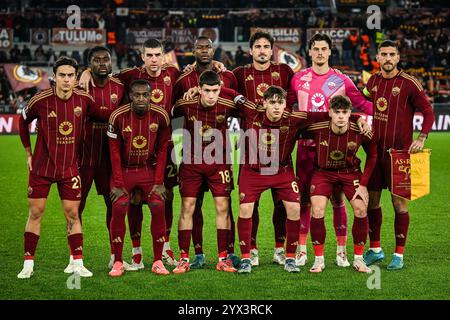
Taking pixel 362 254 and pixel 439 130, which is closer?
pixel 362 254

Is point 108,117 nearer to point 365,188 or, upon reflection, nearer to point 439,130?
point 365,188

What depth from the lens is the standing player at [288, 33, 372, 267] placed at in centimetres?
836

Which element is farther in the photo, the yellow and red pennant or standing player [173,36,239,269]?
standing player [173,36,239,269]

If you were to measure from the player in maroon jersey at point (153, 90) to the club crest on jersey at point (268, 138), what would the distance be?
37.7 inches

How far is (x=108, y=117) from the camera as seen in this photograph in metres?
8.17

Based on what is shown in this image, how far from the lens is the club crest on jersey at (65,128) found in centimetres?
776

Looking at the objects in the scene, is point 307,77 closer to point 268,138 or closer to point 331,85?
point 331,85

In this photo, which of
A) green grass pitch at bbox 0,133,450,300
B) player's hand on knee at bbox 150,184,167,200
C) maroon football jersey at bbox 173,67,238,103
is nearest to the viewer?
green grass pitch at bbox 0,133,450,300

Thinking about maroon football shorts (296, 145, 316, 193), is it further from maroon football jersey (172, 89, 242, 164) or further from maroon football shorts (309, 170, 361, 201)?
maroon football jersey (172, 89, 242, 164)

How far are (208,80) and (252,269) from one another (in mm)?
1828

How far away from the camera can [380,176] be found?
8.35 meters

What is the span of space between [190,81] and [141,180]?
46.2 inches

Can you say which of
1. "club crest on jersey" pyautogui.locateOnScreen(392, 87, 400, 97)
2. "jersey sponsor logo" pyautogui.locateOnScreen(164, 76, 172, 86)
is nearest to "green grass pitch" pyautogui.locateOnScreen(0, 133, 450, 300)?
"club crest on jersey" pyautogui.locateOnScreen(392, 87, 400, 97)
